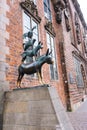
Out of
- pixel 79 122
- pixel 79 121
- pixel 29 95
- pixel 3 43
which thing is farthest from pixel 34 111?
pixel 79 121

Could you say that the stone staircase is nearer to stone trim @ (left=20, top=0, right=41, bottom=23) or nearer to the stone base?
the stone base

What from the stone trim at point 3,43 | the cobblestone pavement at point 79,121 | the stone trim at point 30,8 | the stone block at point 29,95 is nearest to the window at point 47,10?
the stone trim at point 30,8

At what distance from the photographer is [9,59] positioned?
4918 mm

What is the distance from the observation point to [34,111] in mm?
3551

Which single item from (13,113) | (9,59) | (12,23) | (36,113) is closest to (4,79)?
(9,59)

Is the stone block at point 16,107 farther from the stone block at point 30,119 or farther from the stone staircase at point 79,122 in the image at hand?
the stone staircase at point 79,122

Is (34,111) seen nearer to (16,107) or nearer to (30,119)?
(30,119)

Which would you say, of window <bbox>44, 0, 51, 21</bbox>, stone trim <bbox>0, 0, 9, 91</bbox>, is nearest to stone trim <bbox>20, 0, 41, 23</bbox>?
stone trim <bbox>0, 0, 9, 91</bbox>

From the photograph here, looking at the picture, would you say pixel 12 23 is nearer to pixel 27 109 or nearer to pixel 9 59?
pixel 9 59

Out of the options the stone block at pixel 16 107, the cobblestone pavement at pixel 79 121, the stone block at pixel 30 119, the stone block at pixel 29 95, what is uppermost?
the stone block at pixel 29 95

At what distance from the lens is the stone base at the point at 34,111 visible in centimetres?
335

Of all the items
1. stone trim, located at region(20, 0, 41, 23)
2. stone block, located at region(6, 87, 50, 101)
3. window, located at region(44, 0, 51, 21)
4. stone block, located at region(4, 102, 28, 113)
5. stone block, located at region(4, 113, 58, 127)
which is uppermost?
window, located at region(44, 0, 51, 21)

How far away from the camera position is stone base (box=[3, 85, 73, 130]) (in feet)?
11.0

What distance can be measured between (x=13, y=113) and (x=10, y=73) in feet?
4.46
